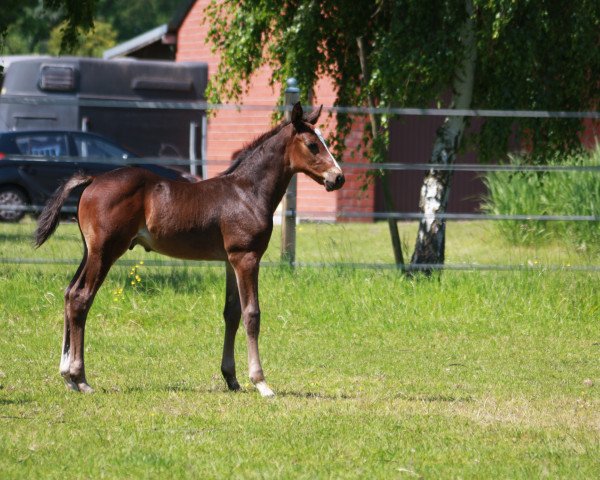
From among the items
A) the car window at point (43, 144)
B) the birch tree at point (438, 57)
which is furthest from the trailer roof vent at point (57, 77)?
the birch tree at point (438, 57)

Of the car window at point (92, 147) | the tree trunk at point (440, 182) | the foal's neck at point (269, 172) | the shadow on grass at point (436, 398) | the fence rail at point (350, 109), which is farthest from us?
the car window at point (92, 147)

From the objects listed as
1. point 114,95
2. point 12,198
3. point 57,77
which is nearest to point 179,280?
point 12,198

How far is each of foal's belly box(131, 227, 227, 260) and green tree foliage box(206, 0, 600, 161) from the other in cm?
395

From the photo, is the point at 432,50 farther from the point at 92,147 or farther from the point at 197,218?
the point at 92,147

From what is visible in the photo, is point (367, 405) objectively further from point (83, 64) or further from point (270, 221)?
point (83, 64)

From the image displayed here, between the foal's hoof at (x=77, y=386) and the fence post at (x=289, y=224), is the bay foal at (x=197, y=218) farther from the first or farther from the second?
the fence post at (x=289, y=224)

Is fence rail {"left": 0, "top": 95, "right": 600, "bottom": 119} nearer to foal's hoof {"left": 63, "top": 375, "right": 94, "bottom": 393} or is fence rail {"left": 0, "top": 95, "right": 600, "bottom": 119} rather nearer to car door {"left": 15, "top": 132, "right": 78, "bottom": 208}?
foal's hoof {"left": 63, "top": 375, "right": 94, "bottom": 393}

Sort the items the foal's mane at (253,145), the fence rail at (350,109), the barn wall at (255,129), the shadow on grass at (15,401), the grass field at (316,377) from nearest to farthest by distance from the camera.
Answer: the grass field at (316,377) < the shadow on grass at (15,401) < the foal's mane at (253,145) < the fence rail at (350,109) < the barn wall at (255,129)

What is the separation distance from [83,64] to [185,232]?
54.6ft

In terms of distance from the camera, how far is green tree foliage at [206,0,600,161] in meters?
11.4

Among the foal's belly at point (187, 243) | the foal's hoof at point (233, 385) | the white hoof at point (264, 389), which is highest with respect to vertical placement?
the foal's belly at point (187, 243)

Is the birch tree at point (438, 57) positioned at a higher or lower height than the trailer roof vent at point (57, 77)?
higher

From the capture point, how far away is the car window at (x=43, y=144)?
20031 mm

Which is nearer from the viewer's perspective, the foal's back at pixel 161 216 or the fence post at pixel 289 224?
the foal's back at pixel 161 216
